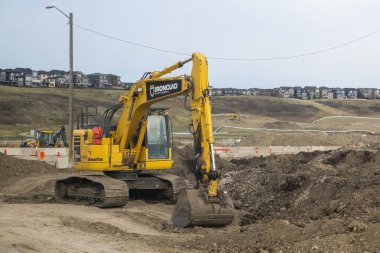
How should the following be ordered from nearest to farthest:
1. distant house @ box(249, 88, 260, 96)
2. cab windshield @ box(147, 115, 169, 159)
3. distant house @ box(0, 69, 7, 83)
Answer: cab windshield @ box(147, 115, 169, 159), distant house @ box(0, 69, 7, 83), distant house @ box(249, 88, 260, 96)

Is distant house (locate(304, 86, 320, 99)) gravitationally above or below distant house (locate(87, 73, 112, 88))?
below

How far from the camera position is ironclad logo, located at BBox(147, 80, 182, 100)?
15.9m

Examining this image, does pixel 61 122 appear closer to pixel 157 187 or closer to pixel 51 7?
pixel 51 7

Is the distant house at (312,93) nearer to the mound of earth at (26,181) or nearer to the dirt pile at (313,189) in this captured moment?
the mound of earth at (26,181)

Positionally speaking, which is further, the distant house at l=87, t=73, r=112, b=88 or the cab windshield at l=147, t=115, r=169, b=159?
the distant house at l=87, t=73, r=112, b=88

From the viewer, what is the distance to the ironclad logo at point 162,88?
1590 cm

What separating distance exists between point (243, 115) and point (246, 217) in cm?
8501

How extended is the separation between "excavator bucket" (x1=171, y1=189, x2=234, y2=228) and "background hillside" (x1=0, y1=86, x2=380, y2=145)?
3962cm

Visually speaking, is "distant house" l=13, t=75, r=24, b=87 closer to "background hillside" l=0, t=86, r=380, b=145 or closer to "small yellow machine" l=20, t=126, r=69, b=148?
"background hillside" l=0, t=86, r=380, b=145

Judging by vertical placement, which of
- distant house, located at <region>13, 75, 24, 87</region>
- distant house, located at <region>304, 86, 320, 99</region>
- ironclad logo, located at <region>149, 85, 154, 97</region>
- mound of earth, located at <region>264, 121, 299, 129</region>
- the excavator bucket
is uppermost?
distant house, located at <region>13, 75, 24, 87</region>

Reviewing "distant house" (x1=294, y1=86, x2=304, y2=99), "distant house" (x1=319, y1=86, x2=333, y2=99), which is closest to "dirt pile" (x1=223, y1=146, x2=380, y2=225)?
"distant house" (x1=294, y1=86, x2=304, y2=99)

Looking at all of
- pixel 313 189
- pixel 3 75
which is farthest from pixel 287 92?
pixel 313 189

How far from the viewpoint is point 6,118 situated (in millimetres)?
80938

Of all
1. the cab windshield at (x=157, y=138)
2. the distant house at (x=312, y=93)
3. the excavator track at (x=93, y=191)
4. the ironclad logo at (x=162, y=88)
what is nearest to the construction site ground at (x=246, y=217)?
the excavator track at (x=93, y=191)
